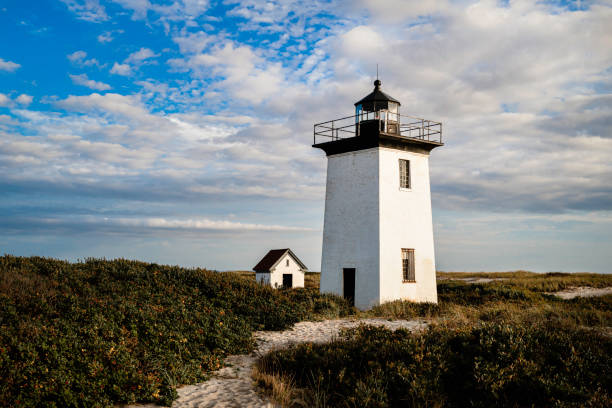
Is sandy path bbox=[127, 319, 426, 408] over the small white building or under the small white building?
under

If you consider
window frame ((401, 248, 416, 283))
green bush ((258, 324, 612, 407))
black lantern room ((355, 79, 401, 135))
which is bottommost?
green bush ((258, 324, 612, 407))

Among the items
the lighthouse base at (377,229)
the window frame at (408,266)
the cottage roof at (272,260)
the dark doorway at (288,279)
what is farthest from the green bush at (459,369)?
the dark doorway at (288,279)

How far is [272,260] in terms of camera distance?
40375 mm

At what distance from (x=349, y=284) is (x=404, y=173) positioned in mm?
6231

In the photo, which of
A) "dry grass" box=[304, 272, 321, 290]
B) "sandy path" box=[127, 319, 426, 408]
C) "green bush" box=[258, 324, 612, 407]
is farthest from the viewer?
"dry grass" box=[304, 272, 321, 290]

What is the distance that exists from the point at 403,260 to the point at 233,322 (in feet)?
34.0

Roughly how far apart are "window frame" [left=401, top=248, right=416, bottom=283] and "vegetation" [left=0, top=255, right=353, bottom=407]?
3.85 meters

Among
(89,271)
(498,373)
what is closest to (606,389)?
(498,373)

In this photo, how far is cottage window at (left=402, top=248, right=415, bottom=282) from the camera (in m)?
21.7

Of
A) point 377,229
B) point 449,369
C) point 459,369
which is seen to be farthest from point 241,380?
point 377,229

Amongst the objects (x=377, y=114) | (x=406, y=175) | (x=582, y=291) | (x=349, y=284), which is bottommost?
(x=582, y=291)

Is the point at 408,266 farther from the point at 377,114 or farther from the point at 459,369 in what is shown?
the point at 459,369

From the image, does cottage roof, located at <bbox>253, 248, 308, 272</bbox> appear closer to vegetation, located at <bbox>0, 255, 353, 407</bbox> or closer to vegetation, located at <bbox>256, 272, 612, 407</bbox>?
vegetation, located at <bbox>0, 255, 353, 407</bbox>

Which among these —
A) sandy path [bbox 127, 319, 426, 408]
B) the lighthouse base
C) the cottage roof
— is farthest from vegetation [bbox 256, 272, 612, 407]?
the cottage roof
